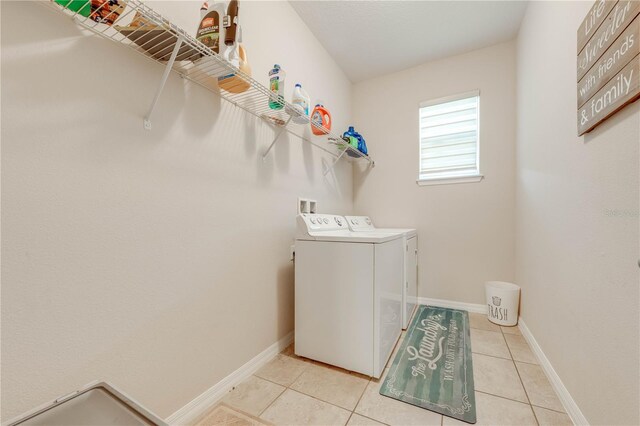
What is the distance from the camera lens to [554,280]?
1.47 meters

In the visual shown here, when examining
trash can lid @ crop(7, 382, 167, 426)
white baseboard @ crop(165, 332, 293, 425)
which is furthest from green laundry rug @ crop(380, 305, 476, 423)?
trash can lid @ crop(7, 382, 167, 426)

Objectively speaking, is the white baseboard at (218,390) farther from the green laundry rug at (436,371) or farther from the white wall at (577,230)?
the white wall at (577,230)

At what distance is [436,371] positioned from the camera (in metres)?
1.56

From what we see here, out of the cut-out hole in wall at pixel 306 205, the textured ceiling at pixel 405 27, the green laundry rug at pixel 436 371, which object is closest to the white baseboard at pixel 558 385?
the green laundry rug at pixel 436 371

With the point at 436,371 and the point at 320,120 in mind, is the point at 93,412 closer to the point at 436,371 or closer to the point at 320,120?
the point at 436,371

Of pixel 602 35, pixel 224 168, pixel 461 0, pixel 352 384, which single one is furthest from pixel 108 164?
pixel 461 0

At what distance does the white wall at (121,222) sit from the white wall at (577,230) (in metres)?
1.61

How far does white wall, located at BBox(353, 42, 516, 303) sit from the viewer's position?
247 cm

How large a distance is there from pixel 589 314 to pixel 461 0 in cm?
225

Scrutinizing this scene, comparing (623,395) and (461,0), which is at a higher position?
(461,0)

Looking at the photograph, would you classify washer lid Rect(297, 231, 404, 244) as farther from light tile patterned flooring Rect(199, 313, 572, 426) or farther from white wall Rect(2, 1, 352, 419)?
light tile patterned flooring Rect(199, 313, 572, 426)

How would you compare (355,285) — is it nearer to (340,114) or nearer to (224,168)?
(224,168)

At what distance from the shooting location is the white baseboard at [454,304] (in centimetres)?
252

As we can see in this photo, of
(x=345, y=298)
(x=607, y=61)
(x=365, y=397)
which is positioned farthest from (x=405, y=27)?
(x=365, y=397)
